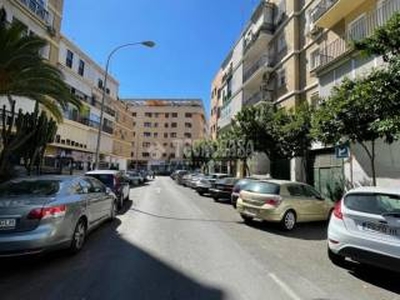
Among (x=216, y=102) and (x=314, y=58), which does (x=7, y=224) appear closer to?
(x=314, y=58)

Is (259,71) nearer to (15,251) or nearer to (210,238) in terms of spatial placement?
(210,238)

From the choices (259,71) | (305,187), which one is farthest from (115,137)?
(305,187)

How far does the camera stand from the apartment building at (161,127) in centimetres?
9206

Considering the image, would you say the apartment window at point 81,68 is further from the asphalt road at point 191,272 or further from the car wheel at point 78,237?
the car wheel at point 78,237

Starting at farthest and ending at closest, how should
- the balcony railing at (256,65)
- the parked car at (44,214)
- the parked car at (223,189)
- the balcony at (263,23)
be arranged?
the balcony railing at (256,65) < the balcony at (263,23) < the parked car at (223,189) < the parked car at (44,214)

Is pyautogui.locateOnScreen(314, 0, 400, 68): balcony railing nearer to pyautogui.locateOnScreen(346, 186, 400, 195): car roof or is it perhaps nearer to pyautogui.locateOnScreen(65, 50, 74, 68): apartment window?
pyautogui.locateOnScreen(346, 186, 400, 195): car roof

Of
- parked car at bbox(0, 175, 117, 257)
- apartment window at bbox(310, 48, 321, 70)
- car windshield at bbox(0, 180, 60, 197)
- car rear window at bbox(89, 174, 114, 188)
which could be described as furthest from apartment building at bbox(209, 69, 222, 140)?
car windshield at bbox(0, 180, 60, 197)

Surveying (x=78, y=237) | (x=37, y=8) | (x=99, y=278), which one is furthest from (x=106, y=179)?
Answer: (x=37, y=8)

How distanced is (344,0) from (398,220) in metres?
14.8

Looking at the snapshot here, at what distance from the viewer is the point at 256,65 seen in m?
30.9

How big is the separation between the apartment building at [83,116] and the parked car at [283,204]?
20.8m

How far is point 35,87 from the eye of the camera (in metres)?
12.0

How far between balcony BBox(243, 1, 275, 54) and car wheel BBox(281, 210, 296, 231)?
836 inches

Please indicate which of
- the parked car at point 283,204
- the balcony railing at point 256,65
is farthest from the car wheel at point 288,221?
the balcony railing at point 256,65
